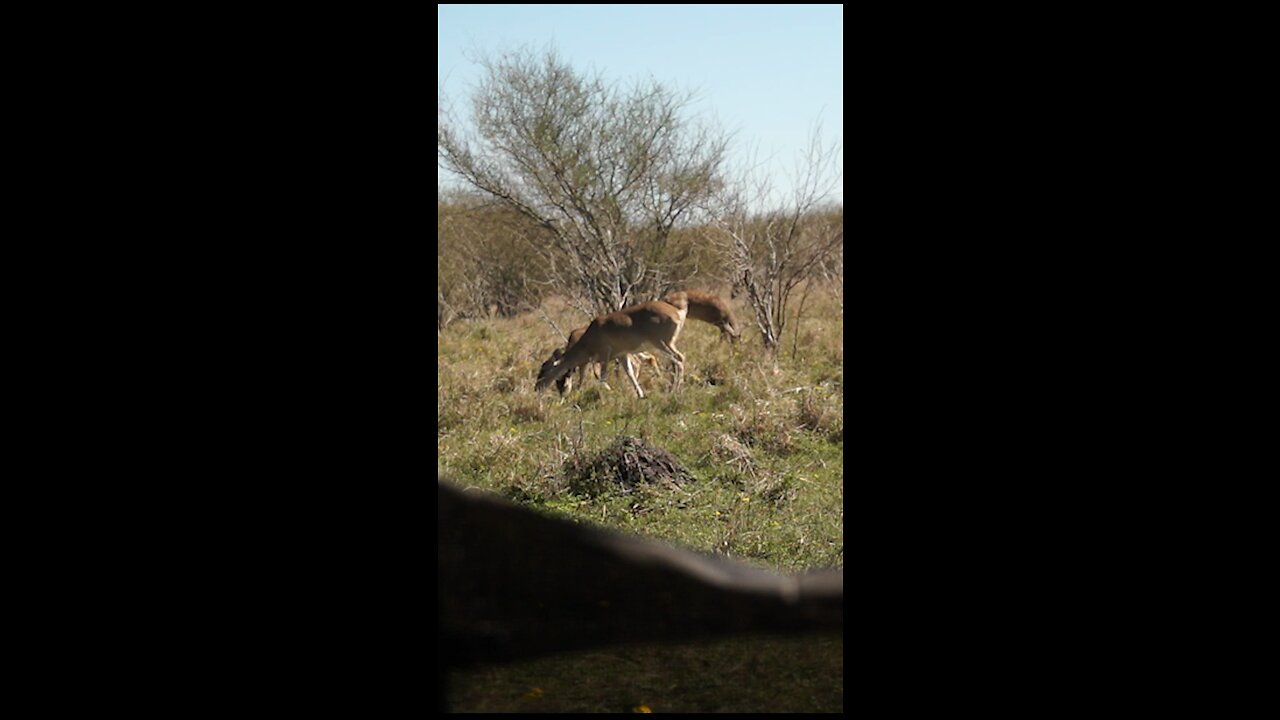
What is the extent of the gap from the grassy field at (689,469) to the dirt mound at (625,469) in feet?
0.09

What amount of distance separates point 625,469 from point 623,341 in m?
4.47

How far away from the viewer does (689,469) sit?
24.8 feet

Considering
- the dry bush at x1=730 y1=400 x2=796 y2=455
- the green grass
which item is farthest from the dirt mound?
the green grass

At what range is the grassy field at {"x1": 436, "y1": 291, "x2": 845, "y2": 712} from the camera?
1821 millimetres

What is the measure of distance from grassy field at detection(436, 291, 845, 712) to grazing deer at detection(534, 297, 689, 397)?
24 cm

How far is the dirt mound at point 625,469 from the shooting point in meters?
6.90

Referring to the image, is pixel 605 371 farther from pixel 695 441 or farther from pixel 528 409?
pixel 695 441

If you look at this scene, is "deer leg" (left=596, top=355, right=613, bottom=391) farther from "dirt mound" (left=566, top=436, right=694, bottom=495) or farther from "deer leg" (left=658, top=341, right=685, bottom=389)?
"dirt mound" (left=566, top=436, right=694, bottom=495)

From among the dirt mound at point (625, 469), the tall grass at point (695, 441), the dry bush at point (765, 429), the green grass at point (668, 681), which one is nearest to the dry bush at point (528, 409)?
the tall grass at point (695, 441)
